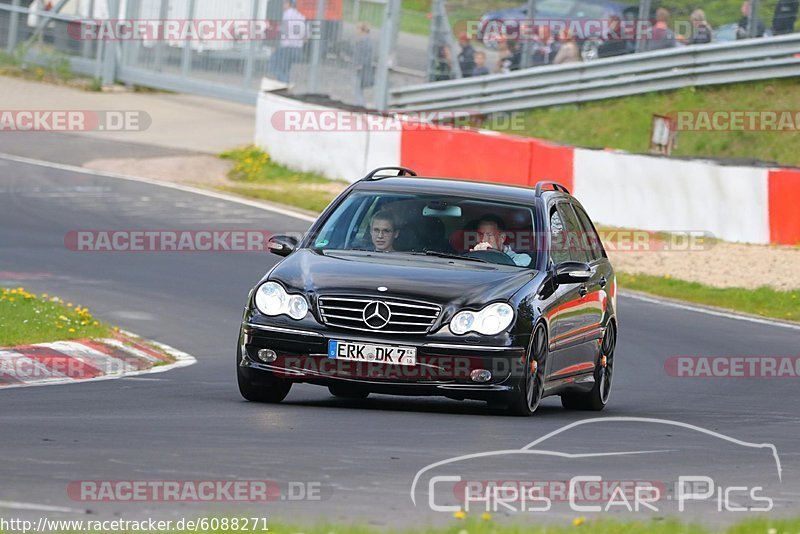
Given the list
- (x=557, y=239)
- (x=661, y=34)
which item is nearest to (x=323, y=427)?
(x=557, y=239)

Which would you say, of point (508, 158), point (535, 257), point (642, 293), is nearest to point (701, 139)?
point (508, 158)

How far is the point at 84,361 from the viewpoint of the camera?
1243cm

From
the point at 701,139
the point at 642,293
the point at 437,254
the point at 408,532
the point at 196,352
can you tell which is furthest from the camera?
the point at 701,139

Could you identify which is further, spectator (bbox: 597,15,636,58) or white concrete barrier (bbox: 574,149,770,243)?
spectator (bbox: 597,15,636,58)

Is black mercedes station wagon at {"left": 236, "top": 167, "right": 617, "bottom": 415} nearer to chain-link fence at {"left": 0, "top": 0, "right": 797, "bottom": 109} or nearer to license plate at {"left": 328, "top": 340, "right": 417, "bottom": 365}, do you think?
license plate at {"left": 328, "top": 340, "right": 417, "bottom": 365}

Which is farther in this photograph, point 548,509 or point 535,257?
point 535,257

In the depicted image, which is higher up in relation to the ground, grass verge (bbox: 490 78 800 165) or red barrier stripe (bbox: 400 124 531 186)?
grass verge (bbox: 490 78 800 165)

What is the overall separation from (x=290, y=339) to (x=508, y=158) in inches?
559

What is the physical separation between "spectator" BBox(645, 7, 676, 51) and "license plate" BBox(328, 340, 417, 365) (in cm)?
1775

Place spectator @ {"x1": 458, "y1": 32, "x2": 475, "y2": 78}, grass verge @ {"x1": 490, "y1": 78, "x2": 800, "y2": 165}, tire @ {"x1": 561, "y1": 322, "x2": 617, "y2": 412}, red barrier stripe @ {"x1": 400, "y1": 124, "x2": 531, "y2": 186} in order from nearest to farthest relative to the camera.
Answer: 1. tire @ {"x1": 561, "y1": 322, "x2": 617, "y2": 412}
2. red barrier stripe @ {"x1": 400, "y1": 124, "x2": 531, "y2": 186}
3. grass verge @ {"x1": 490, "y1": 78, "x2": 800, "y2": 165}
4. spectator @ {"x1": 458, "y1": 32, "x2": 475, "y2": 78}

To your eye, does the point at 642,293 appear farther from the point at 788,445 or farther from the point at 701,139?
the point at 788,445

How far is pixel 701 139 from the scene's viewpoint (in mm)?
26594

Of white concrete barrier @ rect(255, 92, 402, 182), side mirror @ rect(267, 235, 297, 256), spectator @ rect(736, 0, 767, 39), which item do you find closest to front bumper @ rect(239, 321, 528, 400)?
side mirror @ rect(267, 235, 297, 256)

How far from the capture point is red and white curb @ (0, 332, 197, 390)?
1156 cm
